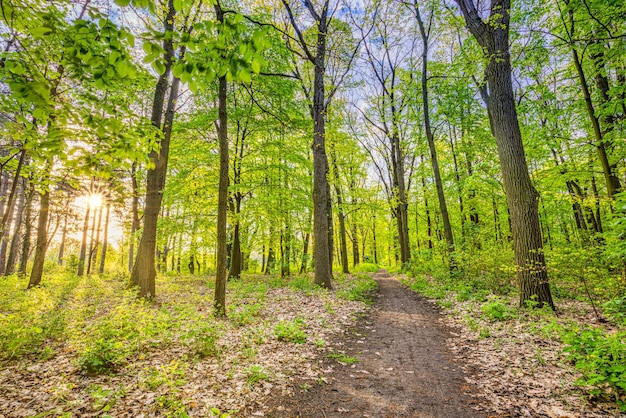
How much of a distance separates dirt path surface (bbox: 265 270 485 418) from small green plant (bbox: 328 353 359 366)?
10 cm

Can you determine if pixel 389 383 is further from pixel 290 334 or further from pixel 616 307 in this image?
pixel 616 307

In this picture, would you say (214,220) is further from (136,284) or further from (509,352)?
(509,352)

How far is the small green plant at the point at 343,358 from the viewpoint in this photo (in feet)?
16.7

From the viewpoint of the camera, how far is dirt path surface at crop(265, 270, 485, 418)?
11.8ft

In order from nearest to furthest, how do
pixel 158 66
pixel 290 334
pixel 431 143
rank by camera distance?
pixel 158 66 < pixel 290 334 < pixel 431 143

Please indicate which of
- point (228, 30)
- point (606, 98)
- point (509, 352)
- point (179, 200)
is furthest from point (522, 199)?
point (179, 200)

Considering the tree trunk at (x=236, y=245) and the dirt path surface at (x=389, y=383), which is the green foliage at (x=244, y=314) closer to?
the dirt path surface at (x=389, y=383)

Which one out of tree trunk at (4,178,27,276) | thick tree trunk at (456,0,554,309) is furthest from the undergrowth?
tree trunk at (4,178,27,276)

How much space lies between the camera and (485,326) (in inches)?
257

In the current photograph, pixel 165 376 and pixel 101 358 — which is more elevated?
pixel 101 358

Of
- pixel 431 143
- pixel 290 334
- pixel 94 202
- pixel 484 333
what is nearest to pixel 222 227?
pixel 290 334

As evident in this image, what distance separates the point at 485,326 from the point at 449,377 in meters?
2.81

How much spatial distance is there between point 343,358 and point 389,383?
Answer: 3.59 ft

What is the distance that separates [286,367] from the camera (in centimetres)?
473
